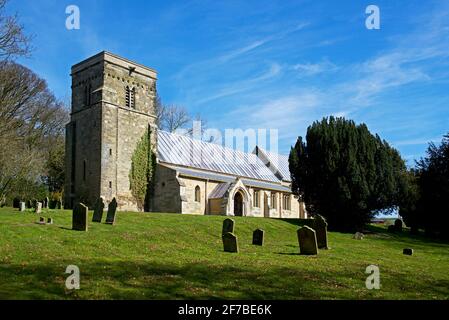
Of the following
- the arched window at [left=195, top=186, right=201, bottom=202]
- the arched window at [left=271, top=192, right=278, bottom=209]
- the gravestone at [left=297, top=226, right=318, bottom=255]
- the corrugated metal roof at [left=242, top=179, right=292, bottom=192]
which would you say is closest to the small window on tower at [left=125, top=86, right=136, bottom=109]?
the arched window at [left=195, top=186, right=201, bottom=202]

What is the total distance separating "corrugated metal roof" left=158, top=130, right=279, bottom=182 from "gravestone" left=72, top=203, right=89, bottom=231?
68.0 ft

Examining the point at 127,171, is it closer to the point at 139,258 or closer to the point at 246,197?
the point at 246,197

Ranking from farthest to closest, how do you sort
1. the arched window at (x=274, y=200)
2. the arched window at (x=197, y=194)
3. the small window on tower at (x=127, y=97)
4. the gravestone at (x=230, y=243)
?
the arched window at (x=274, y=200) < the arched window at (x=197, y=194) < the small window on tower at (x=127, y=97) < the gravestone at (x=230, y=243)

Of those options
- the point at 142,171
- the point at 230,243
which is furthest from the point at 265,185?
the point at 230,243

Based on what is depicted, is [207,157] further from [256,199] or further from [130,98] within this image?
[130,98]

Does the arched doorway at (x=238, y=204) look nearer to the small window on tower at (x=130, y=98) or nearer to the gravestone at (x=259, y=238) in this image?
the small window on tower at (x=130, y=98)

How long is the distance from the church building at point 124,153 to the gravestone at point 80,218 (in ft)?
52.2

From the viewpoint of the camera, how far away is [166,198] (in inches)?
1442

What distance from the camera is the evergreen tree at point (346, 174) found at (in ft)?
104

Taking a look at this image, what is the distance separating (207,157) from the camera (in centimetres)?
4366

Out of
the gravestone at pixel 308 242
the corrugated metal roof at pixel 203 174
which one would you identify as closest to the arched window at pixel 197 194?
the corrugated metal roof at pixel 203 174

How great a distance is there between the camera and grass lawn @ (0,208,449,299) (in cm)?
914
